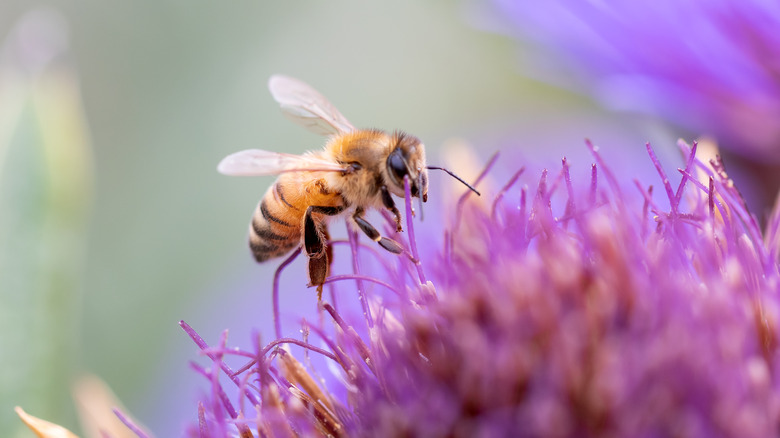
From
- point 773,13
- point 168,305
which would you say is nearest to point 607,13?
point 773,13

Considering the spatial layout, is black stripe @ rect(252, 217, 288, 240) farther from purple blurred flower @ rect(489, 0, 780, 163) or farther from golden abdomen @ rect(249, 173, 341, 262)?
purple blurred flower @ rect(489, 0, 780, 163)

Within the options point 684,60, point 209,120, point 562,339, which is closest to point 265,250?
point 562,339

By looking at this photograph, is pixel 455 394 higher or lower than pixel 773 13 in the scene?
lower

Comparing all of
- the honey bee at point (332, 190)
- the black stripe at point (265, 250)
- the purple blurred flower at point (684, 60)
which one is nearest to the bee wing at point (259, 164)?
the honey bee at point (332, 190)

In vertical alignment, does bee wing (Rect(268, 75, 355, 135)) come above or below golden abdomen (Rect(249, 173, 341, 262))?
above

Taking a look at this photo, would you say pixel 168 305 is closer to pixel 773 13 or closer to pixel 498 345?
pixel 773 13

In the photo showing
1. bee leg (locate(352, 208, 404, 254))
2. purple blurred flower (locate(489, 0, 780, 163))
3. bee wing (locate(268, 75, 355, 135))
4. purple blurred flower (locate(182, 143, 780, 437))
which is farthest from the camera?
purple blurred flower (locate(489, 0, 780, 163))

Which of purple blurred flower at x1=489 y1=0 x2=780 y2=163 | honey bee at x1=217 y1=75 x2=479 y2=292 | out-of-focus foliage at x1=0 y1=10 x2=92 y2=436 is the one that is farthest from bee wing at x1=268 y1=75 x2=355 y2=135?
purple blurred flower at x1=489 y1=0 x2=780 y2=163
